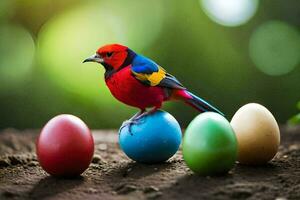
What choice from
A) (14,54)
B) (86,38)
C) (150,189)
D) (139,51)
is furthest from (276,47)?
(150,189)

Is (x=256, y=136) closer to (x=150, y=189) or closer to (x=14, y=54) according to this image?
(x=150, y=189)

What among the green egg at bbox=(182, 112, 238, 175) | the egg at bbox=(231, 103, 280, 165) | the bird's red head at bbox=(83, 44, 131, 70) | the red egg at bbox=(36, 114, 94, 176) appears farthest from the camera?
the bird's red head at bbox=(83, 44, 131, 70)

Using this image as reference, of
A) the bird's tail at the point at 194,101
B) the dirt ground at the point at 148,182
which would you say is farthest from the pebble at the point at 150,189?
the bird's tail at the point at 194,101

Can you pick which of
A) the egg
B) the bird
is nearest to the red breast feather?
the bird

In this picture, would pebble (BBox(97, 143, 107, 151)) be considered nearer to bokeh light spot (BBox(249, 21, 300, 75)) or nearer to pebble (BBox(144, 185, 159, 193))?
pebble (BBox(144, 185, 159, 193))

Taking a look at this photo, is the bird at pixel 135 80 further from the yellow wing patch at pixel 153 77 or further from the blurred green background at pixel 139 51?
the blurred green background at pixel 139 51

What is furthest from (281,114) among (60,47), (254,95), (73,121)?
(73,121)

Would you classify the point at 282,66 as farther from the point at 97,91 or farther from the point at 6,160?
the point at 6,160
